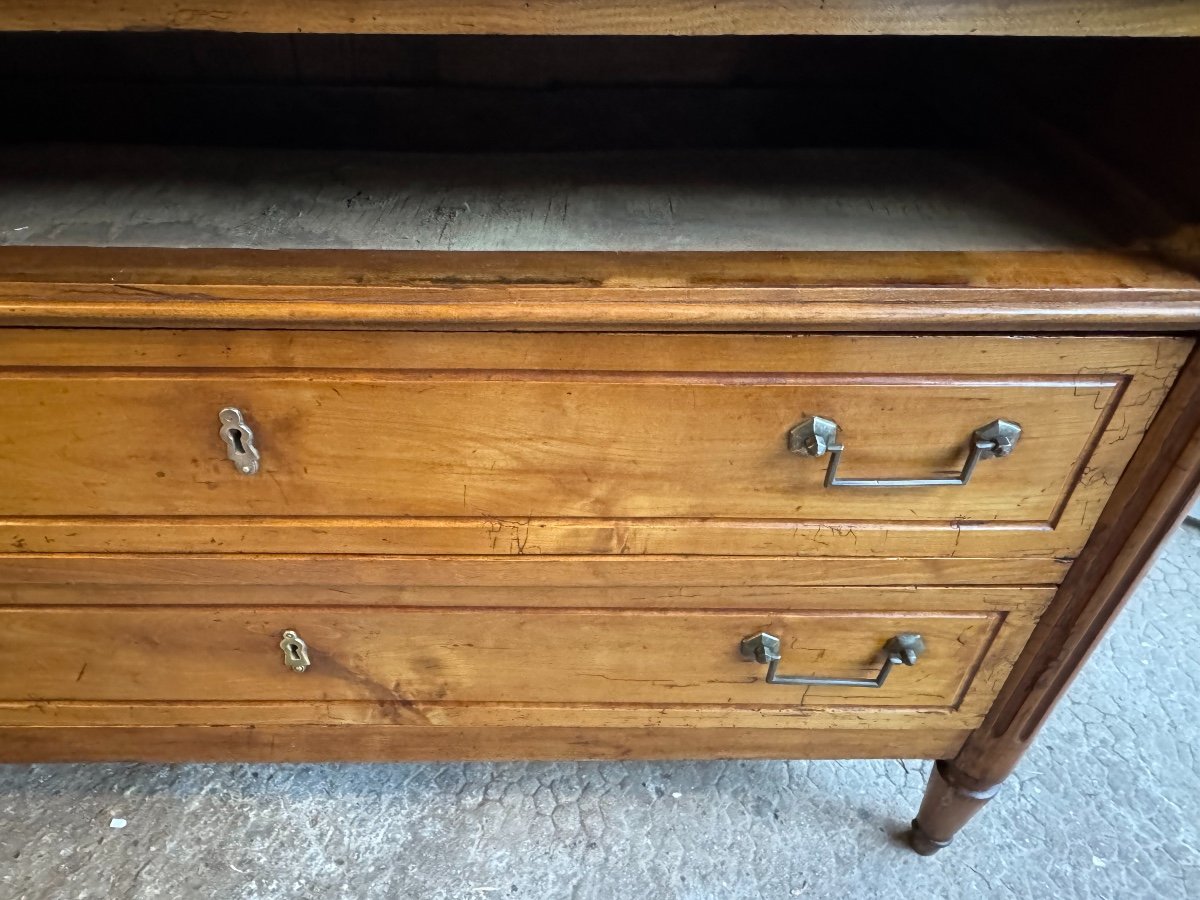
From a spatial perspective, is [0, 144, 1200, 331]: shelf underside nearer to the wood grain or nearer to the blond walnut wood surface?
the wood grain

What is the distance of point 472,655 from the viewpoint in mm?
845

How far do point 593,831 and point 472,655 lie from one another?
1.20 ft

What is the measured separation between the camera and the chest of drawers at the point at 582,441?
0.64 meters

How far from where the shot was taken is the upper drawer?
0.66 meters

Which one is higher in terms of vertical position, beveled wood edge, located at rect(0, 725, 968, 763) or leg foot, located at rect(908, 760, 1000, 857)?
beveled wood edge, located at rect(0, 725, 968, 763)

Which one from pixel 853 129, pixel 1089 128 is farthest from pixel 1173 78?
pixel 853 129

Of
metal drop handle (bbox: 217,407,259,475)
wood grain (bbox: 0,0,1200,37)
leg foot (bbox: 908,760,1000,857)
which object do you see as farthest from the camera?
leg foot (bbox: 908,760,1000,857)

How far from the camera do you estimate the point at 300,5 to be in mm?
558

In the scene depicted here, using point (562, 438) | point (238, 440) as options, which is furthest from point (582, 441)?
point (238, 440)

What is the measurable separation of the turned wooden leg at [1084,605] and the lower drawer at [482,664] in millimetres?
35

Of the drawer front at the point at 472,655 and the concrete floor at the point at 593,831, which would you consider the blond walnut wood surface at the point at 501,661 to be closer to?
the drawer front at the point at 472,655

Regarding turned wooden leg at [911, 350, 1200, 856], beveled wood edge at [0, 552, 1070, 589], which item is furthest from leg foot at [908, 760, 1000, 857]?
beveled wood edge at [0, 552, 1070, 589]

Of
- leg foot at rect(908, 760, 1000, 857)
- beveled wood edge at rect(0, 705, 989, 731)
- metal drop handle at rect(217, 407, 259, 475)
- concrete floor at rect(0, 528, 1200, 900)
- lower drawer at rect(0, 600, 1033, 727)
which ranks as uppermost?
metal drop handle at rect(217, 407, 259, 475)

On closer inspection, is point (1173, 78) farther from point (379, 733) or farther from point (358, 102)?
point (379, 733)
